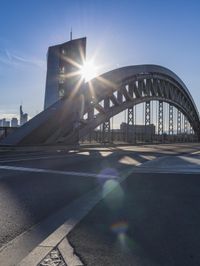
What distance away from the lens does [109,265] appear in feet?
12.1

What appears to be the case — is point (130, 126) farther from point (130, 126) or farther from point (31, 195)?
point (31, 195)

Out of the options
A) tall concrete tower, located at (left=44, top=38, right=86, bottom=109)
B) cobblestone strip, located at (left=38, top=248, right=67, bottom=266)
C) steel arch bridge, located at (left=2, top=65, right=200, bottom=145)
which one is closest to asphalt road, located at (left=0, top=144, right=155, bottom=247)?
cobblestone strip, located at (left=38, top=248, right=67, bottom=266)

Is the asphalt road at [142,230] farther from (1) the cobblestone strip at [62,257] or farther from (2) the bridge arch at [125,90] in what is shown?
(2) the bridge arch at [125,90]

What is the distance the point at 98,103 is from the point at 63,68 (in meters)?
7.88

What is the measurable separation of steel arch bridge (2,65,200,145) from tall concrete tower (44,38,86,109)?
65.5 inches

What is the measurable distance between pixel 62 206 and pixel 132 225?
6.56 feet

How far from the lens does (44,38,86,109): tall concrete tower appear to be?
35312 millimetres

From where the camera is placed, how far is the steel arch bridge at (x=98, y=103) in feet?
103

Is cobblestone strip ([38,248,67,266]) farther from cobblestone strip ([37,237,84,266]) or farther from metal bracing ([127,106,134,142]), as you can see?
metal bracing ([127,106,134,142])

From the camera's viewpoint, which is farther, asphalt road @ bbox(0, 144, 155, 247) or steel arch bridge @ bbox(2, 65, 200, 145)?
steel arch bridge @ bbox(2, 65, 200, 145)

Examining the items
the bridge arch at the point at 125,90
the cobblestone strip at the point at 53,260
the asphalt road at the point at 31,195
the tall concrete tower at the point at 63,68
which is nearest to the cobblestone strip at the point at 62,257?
the cobblestone strip at the point at 53,260

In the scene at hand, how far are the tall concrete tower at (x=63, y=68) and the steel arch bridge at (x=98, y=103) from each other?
1.66 m

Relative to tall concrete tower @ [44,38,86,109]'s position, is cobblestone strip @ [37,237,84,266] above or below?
below

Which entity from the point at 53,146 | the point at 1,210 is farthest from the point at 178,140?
the point at 1,210
